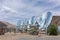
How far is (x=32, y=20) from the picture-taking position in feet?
152

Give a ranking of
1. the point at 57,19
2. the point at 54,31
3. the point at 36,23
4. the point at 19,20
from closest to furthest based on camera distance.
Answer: the point at 54,31
the point at 36,23
the point at 19,20
the point at 57,19

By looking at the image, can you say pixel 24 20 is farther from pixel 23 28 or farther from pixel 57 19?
pixel 57 19

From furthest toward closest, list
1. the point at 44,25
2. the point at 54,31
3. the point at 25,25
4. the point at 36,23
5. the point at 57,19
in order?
the point at 57,19
the point at 25,25
the point at 36,23
the point at 44,25
the point at 54,31

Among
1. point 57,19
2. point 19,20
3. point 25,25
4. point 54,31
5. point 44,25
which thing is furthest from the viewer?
point 57,19

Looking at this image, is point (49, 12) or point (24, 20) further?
point (24, 20)

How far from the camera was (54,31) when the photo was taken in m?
38.0

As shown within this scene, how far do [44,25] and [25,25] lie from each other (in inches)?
390

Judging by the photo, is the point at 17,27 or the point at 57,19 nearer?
the point at 17,27

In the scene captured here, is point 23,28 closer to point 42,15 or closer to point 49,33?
point 42,15

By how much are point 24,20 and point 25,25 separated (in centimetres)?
200

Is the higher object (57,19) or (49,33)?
(57,19)

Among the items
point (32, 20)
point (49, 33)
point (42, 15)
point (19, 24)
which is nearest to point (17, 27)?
point (19, 24)

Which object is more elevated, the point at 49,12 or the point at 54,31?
the point at 49,12

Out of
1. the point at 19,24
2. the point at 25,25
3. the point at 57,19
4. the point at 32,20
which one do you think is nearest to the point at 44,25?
the point at 32,20
